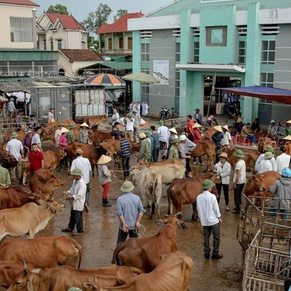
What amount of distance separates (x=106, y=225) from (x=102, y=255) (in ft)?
5.49

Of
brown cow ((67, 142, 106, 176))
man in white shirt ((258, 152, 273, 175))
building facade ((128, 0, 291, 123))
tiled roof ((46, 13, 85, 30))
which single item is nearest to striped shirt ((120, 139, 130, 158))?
brown cow ((67, 142, 106, 176))

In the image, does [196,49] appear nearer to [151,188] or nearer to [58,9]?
[151,188]

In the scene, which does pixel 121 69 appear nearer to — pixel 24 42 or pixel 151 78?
pixel 24 42

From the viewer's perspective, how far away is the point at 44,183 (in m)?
12.2

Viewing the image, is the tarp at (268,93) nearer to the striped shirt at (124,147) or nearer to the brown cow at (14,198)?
the striped shirt at (124,147)

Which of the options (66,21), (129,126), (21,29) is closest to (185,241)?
(129,126)

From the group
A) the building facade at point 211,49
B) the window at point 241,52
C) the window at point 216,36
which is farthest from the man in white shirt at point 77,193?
the window at point 216,36

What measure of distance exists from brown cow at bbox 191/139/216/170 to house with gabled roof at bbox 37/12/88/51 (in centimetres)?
3527

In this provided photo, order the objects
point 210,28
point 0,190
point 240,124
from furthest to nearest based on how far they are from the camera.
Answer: point 210,28 → point 240,124 → point 0,190

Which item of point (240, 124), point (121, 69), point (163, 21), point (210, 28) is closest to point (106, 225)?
point (240, 124)

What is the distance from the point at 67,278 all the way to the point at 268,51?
18076 millimetres

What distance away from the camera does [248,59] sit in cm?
2259

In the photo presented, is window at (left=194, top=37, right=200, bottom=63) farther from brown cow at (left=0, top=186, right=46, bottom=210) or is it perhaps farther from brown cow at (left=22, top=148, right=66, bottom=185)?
brown cow at (left=0, top=186, right=46, bottom=210)

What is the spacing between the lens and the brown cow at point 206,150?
15.8 meters
